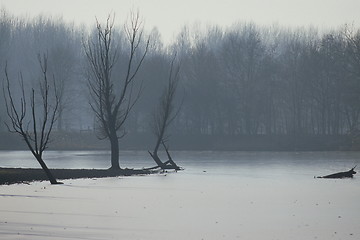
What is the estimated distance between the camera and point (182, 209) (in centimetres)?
2136

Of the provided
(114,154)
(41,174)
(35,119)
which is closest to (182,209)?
(41,174)

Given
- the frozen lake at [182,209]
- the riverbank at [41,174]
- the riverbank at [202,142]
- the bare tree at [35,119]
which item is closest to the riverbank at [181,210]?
the frozen lake at [182,209]

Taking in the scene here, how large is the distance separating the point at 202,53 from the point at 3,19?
40.5 meters

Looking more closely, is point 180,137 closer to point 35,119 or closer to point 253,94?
point 253,94

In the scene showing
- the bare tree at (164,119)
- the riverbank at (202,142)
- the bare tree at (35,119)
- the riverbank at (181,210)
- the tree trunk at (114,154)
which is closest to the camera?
the riverbank at (181,210)

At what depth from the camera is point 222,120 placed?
8844 cm

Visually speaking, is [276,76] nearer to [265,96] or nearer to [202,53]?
[265,96]

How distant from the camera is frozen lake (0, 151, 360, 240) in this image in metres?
16.8

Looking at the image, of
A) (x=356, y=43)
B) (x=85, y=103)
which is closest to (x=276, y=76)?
(x=356, y=43)

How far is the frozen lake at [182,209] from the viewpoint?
1675cm

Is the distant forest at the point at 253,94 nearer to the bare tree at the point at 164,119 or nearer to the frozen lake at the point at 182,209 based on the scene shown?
the bare tree at the point at 164,119

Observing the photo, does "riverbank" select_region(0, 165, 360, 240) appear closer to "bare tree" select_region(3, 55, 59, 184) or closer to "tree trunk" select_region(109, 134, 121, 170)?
"bare tree" select_region(3, 55, 59, 184)

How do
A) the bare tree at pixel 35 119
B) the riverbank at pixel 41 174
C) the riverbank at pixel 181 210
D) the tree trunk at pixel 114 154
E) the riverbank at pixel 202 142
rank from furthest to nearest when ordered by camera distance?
the riverbank at pixel 202 142 → the tree trunk at pixel 114 154 → the riverbank at pixel 41 174 → the bare tree at pixel 35 119 → the riverbank at pixel 181 210

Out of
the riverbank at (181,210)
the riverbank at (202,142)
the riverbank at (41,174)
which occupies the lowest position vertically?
the riverbank at (181,210)
